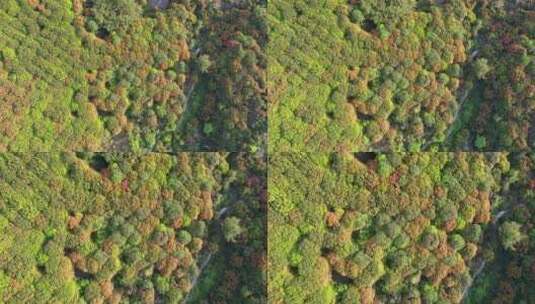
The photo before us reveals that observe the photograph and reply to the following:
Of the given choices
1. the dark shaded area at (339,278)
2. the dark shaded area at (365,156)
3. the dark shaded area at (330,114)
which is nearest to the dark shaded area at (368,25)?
the dark shaded area at (330,114)

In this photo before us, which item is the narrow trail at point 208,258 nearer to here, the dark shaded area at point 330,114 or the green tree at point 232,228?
the green tree at point 232,228

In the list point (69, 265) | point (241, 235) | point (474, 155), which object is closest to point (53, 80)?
point (69, 265)

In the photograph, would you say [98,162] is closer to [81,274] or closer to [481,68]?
[81,274]

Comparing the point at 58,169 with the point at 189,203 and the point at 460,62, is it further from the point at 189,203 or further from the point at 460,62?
the point at 460,62

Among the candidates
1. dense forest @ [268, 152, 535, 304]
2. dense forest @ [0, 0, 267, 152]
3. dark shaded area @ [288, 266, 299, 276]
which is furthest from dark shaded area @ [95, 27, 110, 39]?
dark shaded area @ [288, 266, 299, 276]

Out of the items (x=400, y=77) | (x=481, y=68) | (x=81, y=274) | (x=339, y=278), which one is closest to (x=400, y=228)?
(x=339, y=278)

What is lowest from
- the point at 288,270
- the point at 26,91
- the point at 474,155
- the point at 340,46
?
the point at 288,270
